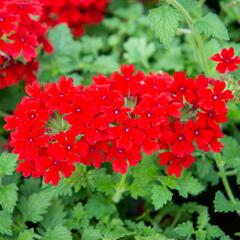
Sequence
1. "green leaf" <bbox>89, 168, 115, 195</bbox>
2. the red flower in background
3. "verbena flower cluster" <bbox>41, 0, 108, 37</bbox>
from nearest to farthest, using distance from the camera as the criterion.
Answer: the red flower in background, "green leaf" <bbox>89, 168, 115, 195</bbox>, "verbena flower cluster" <bbox>41, 0, 108, 37</bbox>

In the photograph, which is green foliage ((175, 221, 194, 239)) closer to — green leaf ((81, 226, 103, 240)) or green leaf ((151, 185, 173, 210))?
green leaf ((151, 185, 173, 210))

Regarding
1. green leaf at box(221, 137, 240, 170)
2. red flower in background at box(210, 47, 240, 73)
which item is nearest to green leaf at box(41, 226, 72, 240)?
green leaf at box(221, 137, 240, 170)

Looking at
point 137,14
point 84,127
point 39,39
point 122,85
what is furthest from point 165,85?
point 137,14

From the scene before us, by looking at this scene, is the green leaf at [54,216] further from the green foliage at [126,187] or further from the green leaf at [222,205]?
the green leaf at [222,205]

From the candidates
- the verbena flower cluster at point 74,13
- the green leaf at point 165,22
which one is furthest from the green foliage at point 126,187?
the verbena flower cluster at point 74,13

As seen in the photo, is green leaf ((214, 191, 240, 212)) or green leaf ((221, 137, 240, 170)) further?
green leaf ((221, 137, 240, 170))

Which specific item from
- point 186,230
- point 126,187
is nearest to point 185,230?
point 186,230
